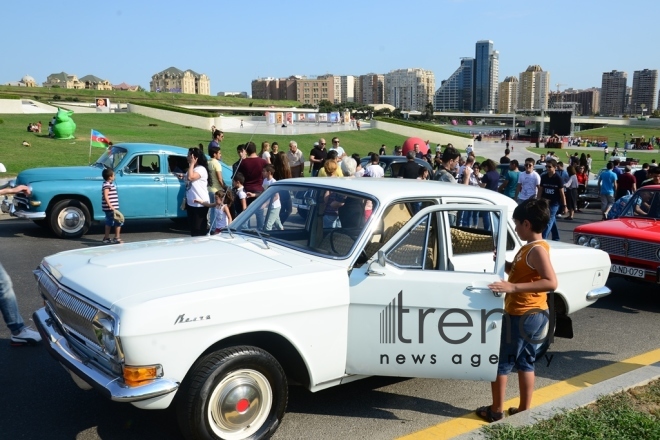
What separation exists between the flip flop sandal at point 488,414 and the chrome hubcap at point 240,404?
5.12ft

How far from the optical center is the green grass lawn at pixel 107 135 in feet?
78.3

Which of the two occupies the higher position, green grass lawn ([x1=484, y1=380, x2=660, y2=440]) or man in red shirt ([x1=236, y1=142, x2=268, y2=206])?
man in red shirt ([x1=236, y1=142, x2=268, y2=206])

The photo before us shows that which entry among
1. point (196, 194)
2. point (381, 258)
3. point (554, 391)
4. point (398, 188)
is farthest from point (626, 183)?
point (381, 258)

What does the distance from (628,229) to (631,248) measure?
384 millimetres

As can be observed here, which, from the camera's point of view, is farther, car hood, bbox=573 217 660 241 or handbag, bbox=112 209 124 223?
handbag, bbox=112 209 124 223

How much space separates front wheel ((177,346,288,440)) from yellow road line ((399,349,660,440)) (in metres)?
0.96

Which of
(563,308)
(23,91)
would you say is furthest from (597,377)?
(23,91)

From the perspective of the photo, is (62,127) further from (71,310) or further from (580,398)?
(580,398)

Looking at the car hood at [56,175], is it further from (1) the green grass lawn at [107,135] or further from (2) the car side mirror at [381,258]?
(1) the green grass lawn at [107,135]

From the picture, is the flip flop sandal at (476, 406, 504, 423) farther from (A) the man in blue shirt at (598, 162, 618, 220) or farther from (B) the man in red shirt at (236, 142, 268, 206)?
(A) the man in blue shirt at (598, 162, 618, 220)

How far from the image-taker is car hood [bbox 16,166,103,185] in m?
11.3

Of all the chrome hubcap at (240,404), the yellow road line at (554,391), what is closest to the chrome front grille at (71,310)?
the chrome hubcap at (240,404)

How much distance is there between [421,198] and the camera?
15.5 ft

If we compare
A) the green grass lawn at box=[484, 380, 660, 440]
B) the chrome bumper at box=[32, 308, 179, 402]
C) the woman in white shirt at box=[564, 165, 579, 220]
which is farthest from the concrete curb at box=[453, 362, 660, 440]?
the woman in white shirt at box=[564, 165, 579, 220]
